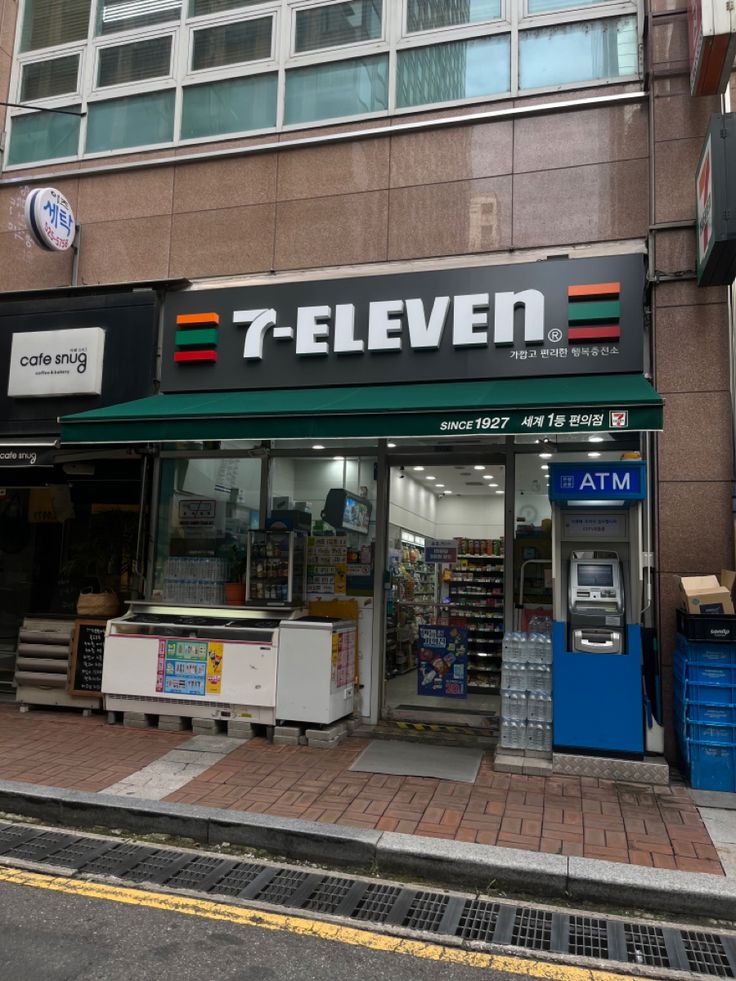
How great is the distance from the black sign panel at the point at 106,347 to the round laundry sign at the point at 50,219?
2.19ft

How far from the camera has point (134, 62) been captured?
9.52 m

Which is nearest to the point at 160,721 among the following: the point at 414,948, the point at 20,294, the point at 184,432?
the point at 184,432

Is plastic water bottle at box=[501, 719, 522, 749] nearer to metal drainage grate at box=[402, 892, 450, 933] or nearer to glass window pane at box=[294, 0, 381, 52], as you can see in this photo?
metal drainage grate at box=[402, 892, 450, 933]

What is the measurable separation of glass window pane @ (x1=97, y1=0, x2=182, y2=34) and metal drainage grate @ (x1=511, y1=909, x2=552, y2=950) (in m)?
10.4

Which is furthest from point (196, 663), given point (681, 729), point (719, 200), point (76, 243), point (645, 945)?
point (719, 200)

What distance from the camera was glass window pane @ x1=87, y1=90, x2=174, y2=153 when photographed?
364 inches

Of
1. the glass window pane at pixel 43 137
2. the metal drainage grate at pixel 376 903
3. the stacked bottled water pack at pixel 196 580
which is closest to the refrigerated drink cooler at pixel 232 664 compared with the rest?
the stacked bottled water pack at pixel 196 580

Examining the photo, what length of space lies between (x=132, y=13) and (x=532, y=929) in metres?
11.0

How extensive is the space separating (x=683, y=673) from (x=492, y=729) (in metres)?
2.07

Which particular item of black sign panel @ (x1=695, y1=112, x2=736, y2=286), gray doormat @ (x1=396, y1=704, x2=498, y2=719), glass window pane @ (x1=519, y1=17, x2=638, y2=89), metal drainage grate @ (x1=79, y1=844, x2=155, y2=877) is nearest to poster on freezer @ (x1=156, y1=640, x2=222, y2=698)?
gray doormat @ (x1=396, y1=704, x2=498, y2=719)

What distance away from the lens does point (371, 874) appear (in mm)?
4398

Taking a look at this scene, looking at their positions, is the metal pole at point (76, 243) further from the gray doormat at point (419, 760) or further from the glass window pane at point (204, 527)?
the gray doormat at point (419, 760)

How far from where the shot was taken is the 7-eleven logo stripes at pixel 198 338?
806cm

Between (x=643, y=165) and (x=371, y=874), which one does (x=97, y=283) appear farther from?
(x=371, y=874)
